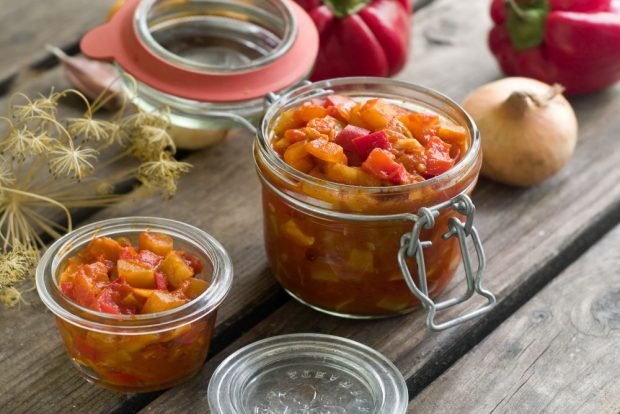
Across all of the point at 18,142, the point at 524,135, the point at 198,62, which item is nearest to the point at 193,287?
the point at 18,142

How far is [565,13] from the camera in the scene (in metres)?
2.02

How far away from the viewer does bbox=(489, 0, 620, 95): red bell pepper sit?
6.57 feet

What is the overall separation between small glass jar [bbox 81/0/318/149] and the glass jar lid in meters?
0.46

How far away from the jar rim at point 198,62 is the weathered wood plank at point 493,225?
391 millimetres

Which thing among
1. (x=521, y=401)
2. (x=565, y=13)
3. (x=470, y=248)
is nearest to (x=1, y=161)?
(x=470, y=248)

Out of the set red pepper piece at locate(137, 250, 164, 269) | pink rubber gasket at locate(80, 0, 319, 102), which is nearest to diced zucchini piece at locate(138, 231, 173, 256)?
red pepper piece at locate(137, 250, 164, 269)

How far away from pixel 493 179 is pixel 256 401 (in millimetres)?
716

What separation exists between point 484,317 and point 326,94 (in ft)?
1.44

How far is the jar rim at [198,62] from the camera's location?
177 centimetres

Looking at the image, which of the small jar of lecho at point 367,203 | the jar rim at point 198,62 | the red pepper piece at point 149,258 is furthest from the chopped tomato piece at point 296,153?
the jar rim at point 198,62

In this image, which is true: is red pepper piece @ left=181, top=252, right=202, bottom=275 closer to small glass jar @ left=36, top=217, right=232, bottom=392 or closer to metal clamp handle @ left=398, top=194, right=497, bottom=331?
small glass jar @ left=36, top=217, right=232, bottom=392

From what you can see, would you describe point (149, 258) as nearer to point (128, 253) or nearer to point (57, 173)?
point (128, 253)

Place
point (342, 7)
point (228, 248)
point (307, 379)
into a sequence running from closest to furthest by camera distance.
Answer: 1. point (307, 379)
2. point (228, 248)
3. point (342, 7)

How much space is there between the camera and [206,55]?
6.41ft
